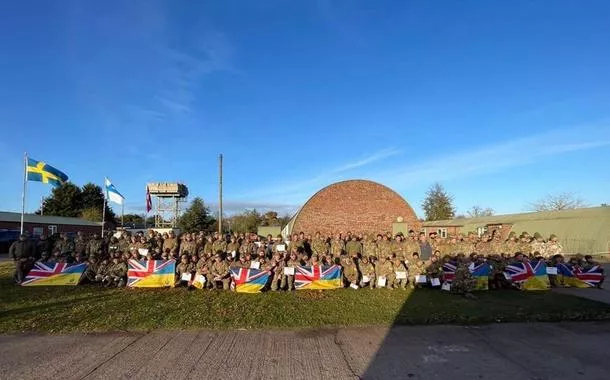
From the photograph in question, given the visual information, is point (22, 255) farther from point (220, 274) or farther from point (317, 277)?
point (317, 277)

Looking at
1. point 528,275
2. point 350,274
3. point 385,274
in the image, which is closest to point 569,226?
point 528,275

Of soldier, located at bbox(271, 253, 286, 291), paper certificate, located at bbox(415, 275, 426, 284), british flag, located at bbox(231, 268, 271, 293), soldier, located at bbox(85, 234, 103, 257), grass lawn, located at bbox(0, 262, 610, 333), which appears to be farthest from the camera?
soldier, located at bbox(85, 234, 103, 257)

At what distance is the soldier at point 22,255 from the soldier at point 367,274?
458 inches

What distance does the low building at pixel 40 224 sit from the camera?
148 ft

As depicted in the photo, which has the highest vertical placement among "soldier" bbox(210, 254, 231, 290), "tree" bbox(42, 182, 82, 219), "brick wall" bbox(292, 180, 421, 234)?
"tree" bbox(42, 182, 82, 219)

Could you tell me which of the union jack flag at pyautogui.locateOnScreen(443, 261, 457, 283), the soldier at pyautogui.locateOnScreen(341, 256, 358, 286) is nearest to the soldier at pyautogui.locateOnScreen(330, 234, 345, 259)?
the soldier at pyautogui.locateOnScreen(341, 256, 358, 286)

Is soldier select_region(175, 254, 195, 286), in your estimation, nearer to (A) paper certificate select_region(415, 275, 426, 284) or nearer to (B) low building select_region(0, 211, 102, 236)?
(A) paper certificate select_region(415, 275, 426, 284)

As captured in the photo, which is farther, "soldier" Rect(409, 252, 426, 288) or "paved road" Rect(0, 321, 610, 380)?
"soldier" Rect(409, 252, 426, 288)

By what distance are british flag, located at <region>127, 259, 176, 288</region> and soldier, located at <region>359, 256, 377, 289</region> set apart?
6175 millimetres

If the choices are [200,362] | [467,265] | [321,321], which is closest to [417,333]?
[321,321]

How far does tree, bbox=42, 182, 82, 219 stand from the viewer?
220ft

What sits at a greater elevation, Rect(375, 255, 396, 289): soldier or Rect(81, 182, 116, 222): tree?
Rect(81, 182, 116, 222): tree

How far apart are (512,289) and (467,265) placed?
1.88m

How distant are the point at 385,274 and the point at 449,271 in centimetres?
210
